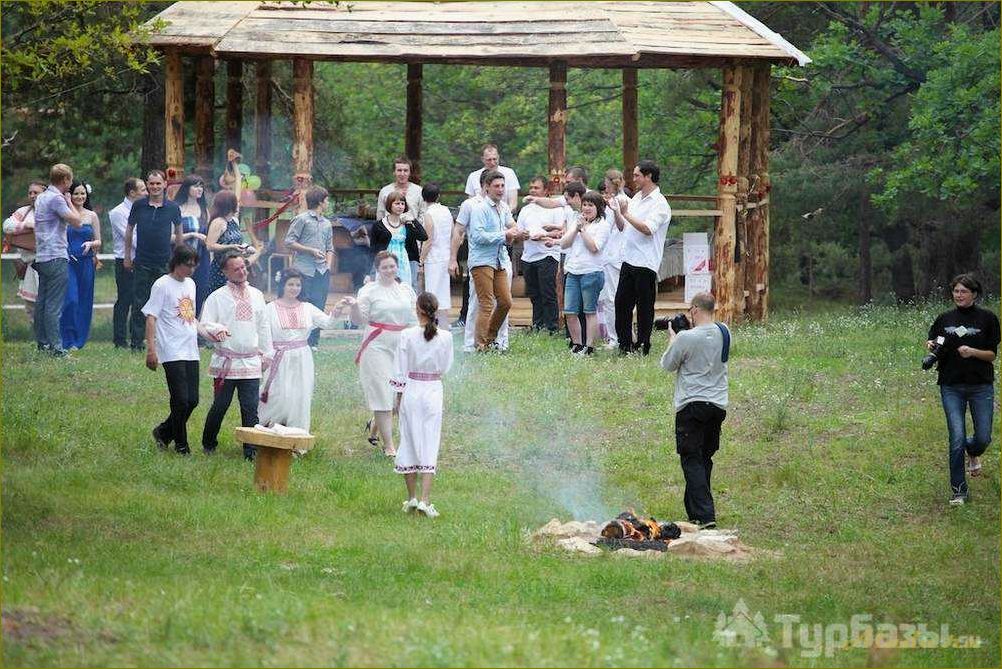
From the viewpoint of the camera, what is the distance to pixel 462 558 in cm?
1088

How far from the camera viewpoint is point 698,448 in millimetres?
12172

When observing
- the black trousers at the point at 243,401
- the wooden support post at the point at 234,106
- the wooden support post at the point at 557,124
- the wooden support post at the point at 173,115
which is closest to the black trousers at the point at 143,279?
the wooden support post at the point at 173,115

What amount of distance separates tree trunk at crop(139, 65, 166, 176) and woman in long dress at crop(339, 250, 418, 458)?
40.2 feet

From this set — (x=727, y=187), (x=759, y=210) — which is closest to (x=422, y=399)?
(x=727, y=187)

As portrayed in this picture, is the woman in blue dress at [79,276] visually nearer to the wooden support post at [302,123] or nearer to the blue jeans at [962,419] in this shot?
the wooden support post at [302,123]

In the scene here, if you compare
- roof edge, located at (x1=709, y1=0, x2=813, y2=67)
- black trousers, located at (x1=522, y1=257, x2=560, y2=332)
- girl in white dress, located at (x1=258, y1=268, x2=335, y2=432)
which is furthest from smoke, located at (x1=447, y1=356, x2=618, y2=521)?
roof edge, located at (x1=709, y1=0, x2=813, y2=67)

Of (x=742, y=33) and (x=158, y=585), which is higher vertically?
(x=742, y=33)

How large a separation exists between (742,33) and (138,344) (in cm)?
897

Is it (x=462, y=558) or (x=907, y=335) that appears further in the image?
(x=907, y=335)

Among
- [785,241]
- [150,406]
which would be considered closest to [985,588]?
[150,406]

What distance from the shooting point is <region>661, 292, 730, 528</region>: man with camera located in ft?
39.4

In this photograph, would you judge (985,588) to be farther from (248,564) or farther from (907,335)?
(907,335)

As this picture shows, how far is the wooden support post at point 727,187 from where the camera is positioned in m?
21.6

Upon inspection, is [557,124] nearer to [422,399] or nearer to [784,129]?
[422,399]
